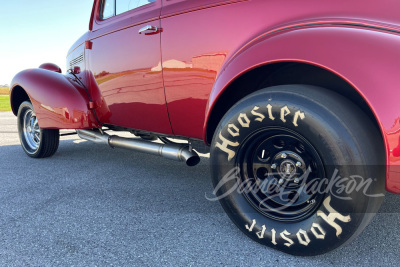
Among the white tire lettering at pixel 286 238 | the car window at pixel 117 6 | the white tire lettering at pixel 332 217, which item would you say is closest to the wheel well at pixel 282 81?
the white tire lettering at pixel 332 217

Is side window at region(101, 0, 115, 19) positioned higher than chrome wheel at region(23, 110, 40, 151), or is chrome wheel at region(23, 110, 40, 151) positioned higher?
side window at region(101, 0, 115, 19)

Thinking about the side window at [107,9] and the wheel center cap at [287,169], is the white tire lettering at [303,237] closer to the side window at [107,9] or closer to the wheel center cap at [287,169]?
the wheel center cap at [287,169]

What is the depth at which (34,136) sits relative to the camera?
3818mm

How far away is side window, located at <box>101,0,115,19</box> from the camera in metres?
2.93

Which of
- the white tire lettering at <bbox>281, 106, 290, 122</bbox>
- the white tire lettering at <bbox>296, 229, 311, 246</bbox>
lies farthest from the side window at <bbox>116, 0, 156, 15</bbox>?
the white tire lettering at <bbox>296, 229, 311, 246</bbox>

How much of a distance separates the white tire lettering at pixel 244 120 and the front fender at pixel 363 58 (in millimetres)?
300

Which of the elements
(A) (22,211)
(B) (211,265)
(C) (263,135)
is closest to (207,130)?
(C) (263,135)

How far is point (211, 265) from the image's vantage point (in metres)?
1.50

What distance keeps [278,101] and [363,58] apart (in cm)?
40

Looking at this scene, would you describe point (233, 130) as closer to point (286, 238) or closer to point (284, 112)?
point (284, 112)

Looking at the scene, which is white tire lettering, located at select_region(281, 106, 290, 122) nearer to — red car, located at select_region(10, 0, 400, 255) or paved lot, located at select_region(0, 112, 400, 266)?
red car, located at select_region(10, 0, 400, 255)

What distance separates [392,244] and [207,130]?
118 centimetres

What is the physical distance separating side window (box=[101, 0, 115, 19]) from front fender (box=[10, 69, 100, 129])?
2.42 feet

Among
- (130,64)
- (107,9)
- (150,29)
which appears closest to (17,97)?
(107,9)
